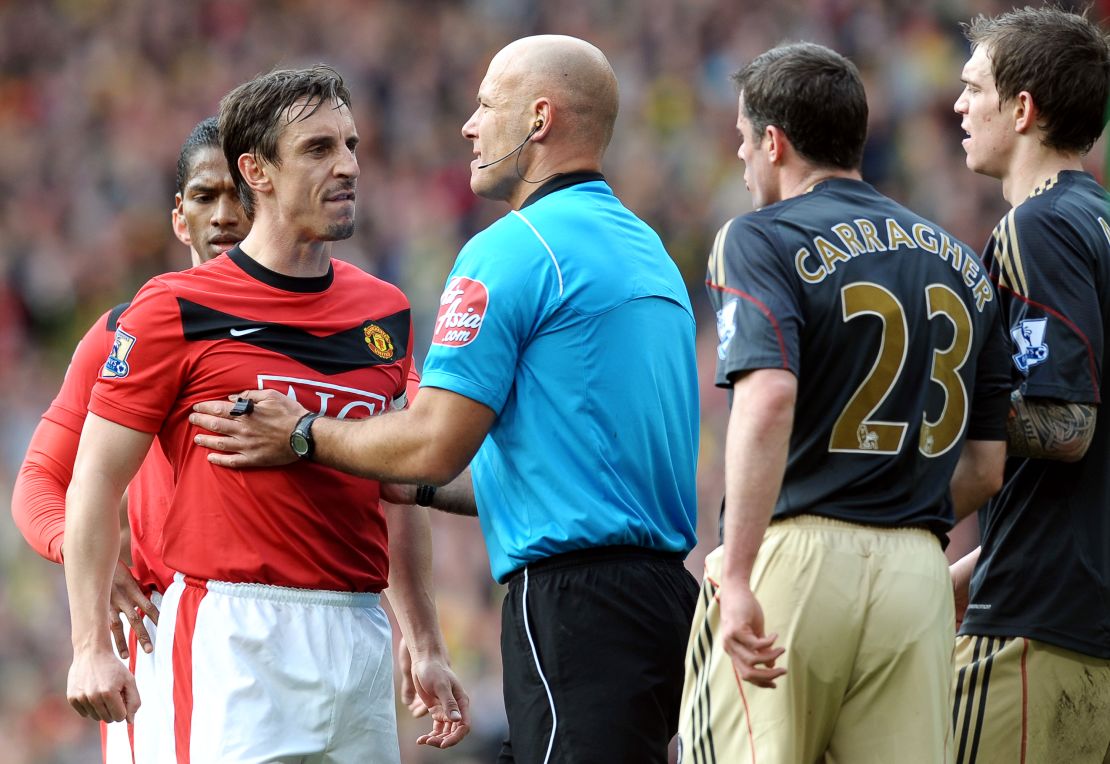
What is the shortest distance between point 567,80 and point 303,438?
118cm

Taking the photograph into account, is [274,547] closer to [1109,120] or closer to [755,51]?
[1109,120]

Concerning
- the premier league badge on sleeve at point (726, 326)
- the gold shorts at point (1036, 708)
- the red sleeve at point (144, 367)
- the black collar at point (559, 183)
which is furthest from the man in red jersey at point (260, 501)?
the gold shorts at point (1036, 708)

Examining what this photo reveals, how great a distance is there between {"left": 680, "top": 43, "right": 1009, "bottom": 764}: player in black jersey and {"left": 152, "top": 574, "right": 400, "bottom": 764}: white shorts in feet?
3.22

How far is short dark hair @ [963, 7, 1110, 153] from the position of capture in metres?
4.24

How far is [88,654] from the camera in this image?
4055 mm

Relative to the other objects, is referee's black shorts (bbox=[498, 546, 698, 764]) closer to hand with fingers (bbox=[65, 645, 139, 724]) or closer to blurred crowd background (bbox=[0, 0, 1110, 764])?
hand with fingers (bbox=[65, 645, 139, 724])

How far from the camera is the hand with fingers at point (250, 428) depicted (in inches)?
164

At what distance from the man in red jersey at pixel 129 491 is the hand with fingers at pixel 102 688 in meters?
0.25

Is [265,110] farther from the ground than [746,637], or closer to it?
farther from the ground

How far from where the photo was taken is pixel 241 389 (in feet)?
14.0

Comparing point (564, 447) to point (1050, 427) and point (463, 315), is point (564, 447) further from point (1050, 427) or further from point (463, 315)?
point (1050, 427)

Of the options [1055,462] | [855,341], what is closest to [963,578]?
[1055,462]

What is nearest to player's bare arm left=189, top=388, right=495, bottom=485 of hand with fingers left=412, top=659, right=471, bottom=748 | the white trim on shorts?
the white trim on shorts

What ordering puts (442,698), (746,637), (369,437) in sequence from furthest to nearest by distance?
(442,698)
(369,437)
(746,637)
